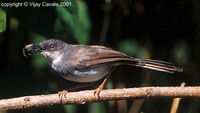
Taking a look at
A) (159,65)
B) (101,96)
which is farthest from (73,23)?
(159,65)

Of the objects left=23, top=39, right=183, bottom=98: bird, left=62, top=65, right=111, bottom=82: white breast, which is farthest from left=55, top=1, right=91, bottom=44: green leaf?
left=62, top=65, right=111, bottom=82: white breast

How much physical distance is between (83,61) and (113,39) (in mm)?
1029

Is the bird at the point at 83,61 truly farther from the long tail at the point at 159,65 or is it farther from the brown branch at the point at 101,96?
the brown branch at the point at 101,96

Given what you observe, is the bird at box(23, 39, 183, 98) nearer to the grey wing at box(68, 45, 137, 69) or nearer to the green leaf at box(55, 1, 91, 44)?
the grey wing at box(68, 45, 137, 69)

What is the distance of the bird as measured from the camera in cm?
316

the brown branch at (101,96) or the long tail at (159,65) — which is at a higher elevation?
the long tail at (159,65)

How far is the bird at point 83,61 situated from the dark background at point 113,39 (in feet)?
0.56

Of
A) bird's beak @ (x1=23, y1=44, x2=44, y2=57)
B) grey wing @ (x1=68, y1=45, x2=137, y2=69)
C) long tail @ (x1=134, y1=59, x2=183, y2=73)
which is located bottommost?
long tail @ (x1=134, y1=59, x2=183, y2=73)

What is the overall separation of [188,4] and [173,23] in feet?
1.39

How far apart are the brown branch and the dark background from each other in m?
0.84

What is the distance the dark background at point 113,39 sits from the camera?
133 inches

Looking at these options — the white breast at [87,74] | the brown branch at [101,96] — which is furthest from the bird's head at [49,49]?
the brown branch at [101,96]

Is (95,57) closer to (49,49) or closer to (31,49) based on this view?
(49,49)

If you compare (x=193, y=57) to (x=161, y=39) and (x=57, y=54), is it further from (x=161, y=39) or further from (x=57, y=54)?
(x=57, y=54)
